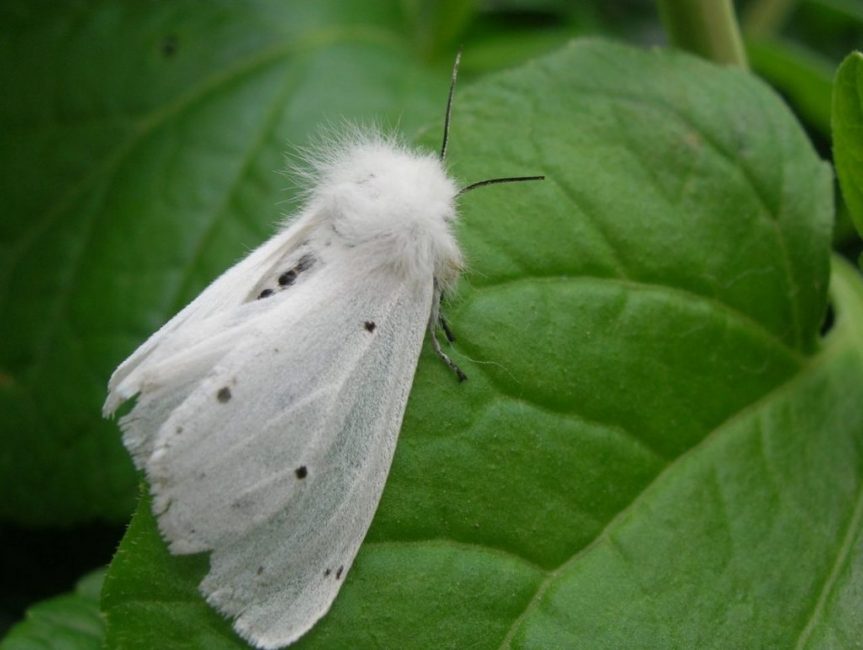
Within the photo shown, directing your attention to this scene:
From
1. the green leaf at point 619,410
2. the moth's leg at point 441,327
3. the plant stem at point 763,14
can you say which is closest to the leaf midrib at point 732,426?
the green leaf at point 619,410

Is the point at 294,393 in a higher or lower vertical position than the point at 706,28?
lower

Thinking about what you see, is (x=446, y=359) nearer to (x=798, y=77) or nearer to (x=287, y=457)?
(x=287, y=457)

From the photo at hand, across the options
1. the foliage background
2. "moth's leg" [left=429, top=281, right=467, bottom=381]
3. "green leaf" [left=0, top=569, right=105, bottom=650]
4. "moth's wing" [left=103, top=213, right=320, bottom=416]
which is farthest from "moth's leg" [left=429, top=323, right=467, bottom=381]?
the foliage background

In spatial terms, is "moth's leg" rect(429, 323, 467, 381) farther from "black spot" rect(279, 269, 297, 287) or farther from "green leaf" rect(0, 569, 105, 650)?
"green leaf" rect(0, 569, 105, 650)

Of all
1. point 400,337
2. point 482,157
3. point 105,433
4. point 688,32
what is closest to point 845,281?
point 688,32

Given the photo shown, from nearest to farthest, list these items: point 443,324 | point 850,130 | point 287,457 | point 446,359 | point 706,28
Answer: point 287,457 → point 446,359 → point 443,324 → point 850,130 → point 706,28

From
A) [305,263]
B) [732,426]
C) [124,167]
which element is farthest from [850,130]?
[124,167]
